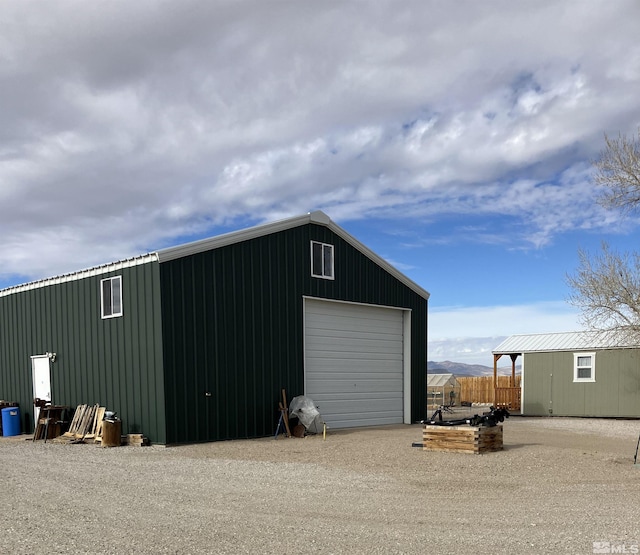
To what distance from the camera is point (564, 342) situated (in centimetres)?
2373

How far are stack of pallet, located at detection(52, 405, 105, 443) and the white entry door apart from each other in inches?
82.9

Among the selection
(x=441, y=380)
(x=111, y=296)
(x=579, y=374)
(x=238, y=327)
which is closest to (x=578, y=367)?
(x=579, y=374)

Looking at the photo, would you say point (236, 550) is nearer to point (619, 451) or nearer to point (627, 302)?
point (619, 451)

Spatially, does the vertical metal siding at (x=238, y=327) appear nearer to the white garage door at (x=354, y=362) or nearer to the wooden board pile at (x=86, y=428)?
the white garage door at (x=354, y=362)

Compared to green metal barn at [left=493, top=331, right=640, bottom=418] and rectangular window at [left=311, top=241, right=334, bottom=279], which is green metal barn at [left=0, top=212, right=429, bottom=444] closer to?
rectangular window at [left=311, top=241, right=334, bottom=279]

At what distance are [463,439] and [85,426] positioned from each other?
340 inches

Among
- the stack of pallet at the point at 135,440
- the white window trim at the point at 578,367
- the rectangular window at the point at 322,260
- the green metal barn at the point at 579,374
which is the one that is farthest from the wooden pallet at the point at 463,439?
the white window trim at the point at 578,367

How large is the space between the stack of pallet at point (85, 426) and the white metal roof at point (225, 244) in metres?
3.18

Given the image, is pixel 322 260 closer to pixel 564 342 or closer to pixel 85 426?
pixel 85 426

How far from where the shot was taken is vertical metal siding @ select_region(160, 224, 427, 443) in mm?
13766

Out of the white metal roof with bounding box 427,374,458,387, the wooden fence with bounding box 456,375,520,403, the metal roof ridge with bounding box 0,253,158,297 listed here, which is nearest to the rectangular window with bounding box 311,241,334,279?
the metal roof ridge with bounding box 0,253,158,297

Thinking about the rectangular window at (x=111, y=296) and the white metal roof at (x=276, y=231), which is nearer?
the white metal roof at (x=276, y=231)

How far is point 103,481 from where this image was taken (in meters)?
9.20

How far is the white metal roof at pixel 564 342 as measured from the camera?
2134 centimetres
